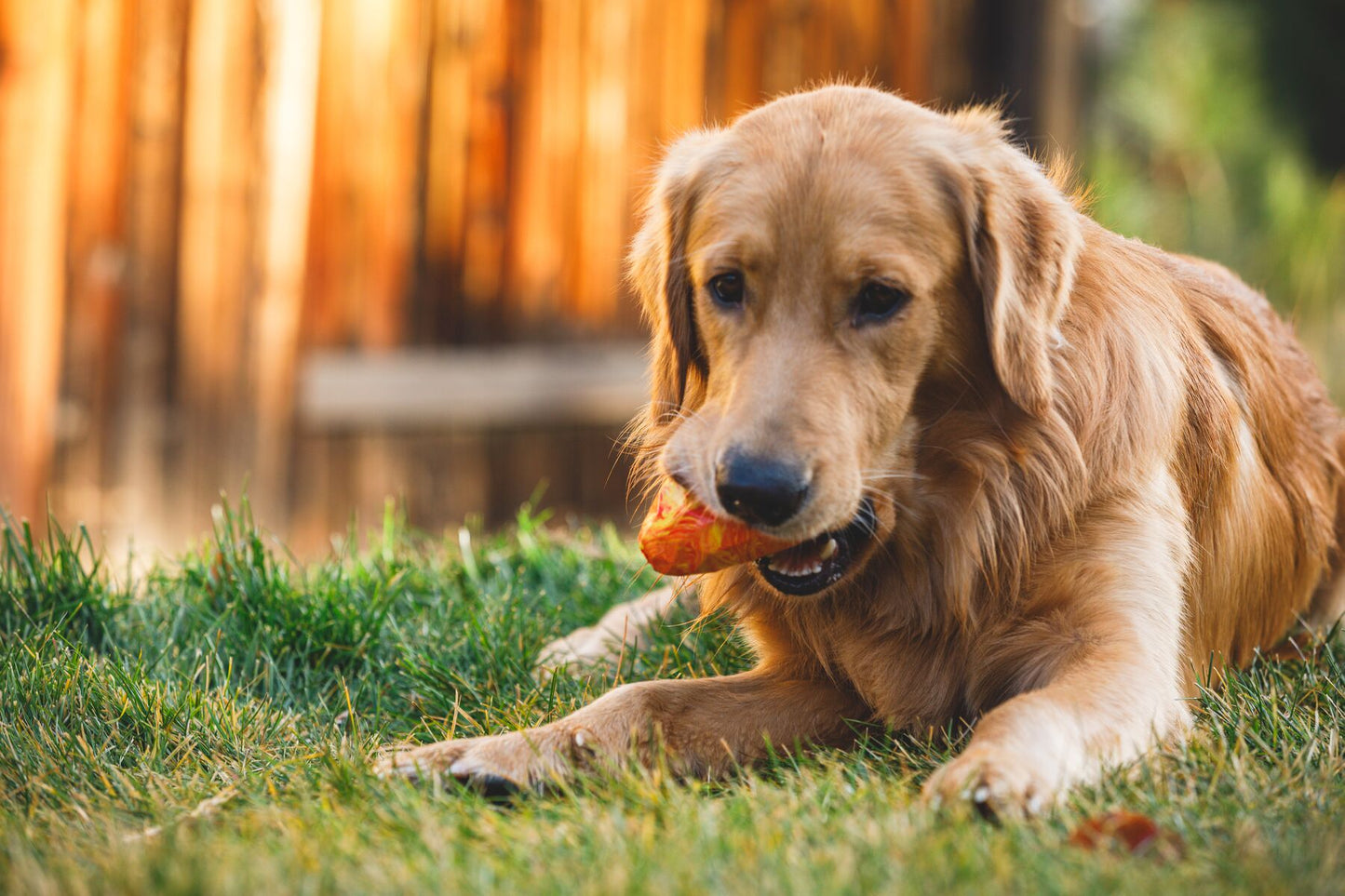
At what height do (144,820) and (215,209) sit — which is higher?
(215,209)

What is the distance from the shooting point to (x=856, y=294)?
9.25 feet

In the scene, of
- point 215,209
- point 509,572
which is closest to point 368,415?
point 215,209

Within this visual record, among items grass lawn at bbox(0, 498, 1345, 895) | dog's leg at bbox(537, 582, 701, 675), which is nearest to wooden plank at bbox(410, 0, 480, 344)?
grass lawn at bbox(0, 498, 1345, 895)

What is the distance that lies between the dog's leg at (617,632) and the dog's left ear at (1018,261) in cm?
102

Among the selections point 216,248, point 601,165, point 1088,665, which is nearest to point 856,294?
point 1088,665

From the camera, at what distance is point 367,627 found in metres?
3.57

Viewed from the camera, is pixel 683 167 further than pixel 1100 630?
Yes

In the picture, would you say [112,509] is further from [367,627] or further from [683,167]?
[683,167]

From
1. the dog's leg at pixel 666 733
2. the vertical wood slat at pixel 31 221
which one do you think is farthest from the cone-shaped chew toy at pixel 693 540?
the vertical wood slat at pixel 31 221

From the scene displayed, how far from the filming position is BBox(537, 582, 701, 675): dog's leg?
354cm

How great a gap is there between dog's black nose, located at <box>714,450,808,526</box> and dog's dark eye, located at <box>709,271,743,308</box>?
50cm

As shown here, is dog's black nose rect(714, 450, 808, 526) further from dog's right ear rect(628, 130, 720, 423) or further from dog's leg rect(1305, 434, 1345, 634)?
dog's leg rect(1305, 434, 1345, 634)

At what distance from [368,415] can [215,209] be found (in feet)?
3.86

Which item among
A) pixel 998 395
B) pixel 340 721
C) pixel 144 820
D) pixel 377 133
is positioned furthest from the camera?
pixel 377 133
